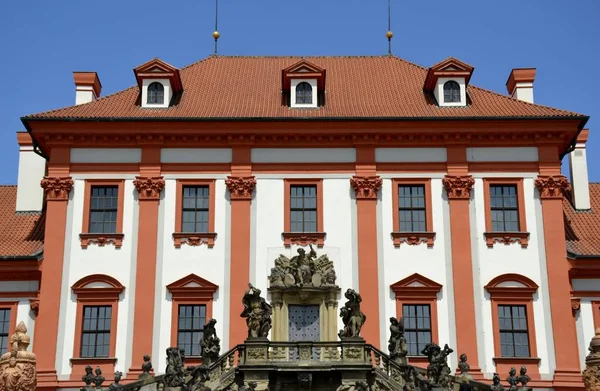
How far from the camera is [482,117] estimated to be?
3331cm

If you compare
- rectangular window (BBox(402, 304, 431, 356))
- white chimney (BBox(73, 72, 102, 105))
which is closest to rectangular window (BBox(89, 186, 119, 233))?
→ white chimney (BBox(73, 72, 102, 105))

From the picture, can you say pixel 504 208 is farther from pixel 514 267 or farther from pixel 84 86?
pixel 84 86

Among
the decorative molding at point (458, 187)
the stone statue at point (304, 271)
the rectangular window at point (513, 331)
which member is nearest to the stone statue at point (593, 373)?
the rectangular window at point (513, 331)

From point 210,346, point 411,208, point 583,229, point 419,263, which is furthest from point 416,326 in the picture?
point 583,229

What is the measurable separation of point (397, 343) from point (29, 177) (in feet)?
54.3

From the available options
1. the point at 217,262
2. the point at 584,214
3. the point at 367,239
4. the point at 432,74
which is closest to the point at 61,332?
the point at 217,262

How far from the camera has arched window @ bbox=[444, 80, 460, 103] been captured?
3519 centimetres

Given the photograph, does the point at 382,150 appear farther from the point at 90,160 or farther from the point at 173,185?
the point at 90,160

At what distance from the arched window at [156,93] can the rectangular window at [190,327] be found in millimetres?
8003

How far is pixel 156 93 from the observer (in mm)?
35188

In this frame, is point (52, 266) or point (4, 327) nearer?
point (52, 266)

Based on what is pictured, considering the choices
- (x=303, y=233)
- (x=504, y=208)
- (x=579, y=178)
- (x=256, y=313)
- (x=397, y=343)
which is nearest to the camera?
(x=256, y=313)

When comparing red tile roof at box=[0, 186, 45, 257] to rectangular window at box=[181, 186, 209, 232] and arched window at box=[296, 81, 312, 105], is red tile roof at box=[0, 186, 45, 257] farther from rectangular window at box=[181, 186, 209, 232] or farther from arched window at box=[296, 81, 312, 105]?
arched window at box=[296, 81, 312, 105]

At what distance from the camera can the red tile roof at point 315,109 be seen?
112 ft
